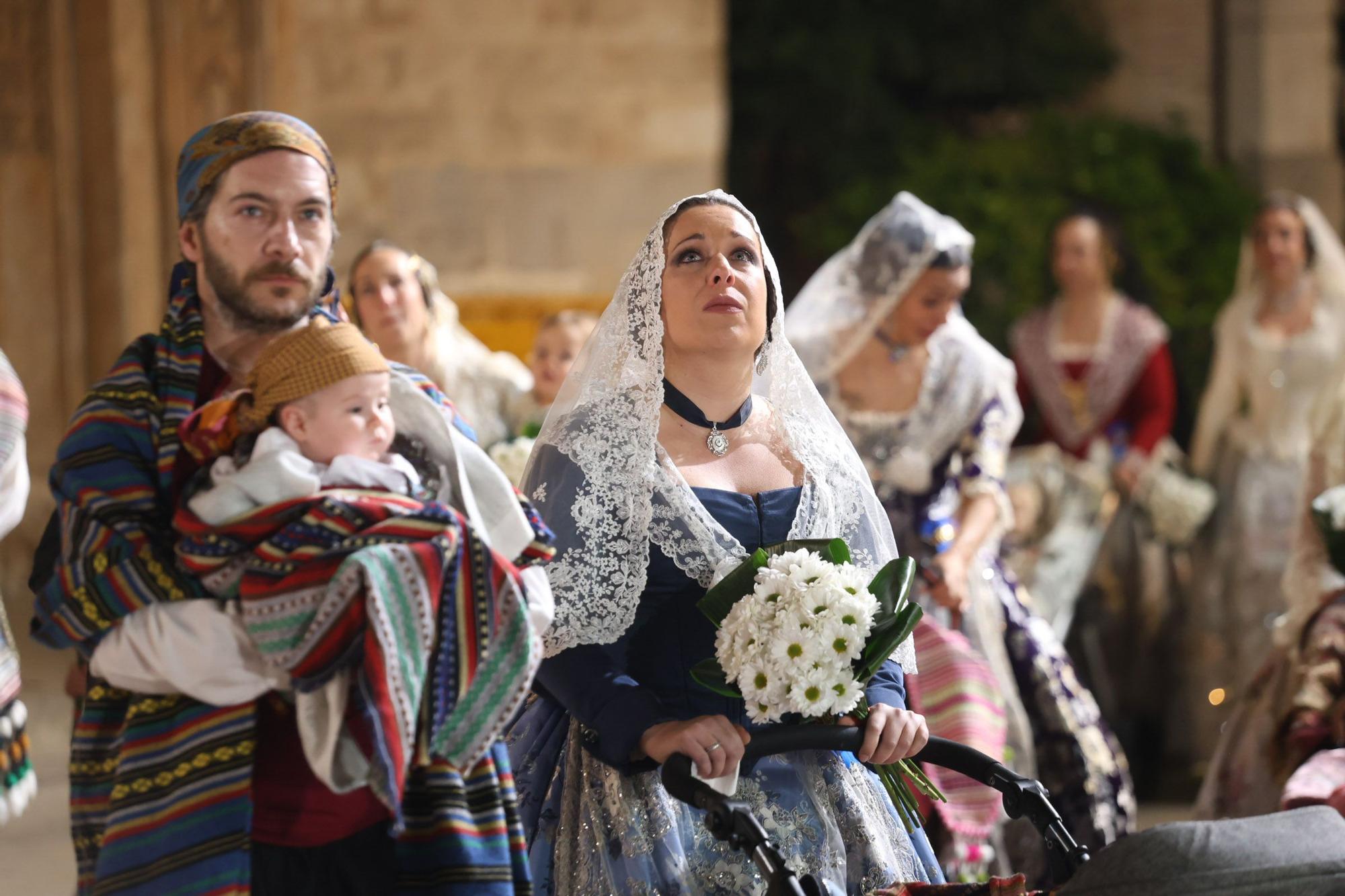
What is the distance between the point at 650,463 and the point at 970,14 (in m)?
9.05

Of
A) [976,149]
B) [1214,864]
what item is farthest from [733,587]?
[976,149]

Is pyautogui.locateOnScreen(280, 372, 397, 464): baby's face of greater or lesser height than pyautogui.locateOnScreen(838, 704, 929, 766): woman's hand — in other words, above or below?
above

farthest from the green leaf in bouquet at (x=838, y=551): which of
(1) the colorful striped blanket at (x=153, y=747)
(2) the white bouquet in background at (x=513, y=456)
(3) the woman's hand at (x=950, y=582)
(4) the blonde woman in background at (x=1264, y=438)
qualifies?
(4) the blonde woman in background at (x=1264, y=438)

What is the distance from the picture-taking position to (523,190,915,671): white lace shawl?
3.36m

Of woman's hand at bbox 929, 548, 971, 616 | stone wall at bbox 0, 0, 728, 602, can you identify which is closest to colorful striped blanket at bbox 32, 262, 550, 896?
woman's hand at bbox 929, 548, 971, 616

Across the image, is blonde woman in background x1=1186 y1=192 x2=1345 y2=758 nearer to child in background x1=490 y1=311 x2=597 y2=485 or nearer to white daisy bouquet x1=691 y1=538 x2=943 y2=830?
child in background x1=490 y1=311 x2=597 y2=485

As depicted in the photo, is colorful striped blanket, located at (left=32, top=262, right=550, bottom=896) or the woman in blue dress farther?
the woman in blue dress

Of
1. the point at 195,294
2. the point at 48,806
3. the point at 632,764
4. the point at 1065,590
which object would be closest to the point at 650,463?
the point at 632,764

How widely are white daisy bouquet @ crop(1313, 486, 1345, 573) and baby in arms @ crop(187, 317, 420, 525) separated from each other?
3149mm

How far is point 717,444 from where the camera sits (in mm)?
3555

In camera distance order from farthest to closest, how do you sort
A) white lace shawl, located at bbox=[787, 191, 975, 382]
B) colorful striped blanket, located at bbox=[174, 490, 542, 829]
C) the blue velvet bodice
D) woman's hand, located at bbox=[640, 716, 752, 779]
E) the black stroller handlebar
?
white lace shawl, located at bbox=[787, 191, 975, 382]
the blue velvet bodice
woman's hand, located at bbox=[640, 716, 752, 779]
the black stroller handlebar
colorful striped blanket, located at bbox=[174, 490, 542, 829]

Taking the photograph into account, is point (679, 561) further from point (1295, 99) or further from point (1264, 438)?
point (1295, 99)

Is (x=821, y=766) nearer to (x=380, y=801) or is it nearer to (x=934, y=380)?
(x=380, y=801)

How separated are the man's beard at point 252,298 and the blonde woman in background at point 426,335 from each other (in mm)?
2576
